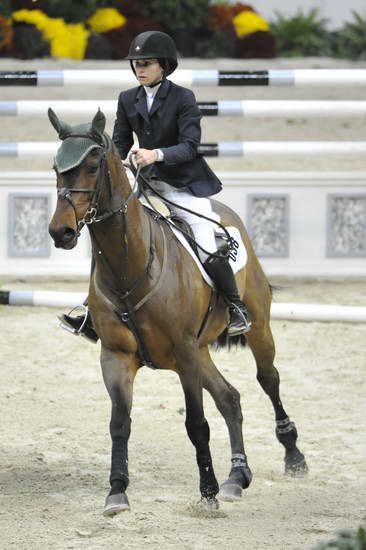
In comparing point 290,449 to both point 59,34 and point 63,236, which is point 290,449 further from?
point 59,34

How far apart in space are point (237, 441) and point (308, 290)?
5.01m

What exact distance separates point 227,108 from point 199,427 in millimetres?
4384

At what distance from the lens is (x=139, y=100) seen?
6.29 meters

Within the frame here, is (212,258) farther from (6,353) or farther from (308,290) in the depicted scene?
(308,290)

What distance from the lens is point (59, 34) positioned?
20.1 m

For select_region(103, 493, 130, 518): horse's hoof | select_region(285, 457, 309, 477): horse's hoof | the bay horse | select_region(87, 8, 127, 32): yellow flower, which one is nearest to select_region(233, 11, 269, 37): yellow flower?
select_region(87, 8, 127, 32): yellow flower

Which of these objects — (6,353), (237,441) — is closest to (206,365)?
(237,441)

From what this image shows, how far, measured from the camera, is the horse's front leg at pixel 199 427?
237 inches

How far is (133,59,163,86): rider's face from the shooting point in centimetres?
618

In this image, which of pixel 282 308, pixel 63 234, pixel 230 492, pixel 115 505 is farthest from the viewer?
pixel 282 308

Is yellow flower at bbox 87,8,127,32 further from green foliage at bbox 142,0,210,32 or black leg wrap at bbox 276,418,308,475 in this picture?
black leg wrap at bbox 276,418,308,475

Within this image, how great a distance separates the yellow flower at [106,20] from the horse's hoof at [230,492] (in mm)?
14934

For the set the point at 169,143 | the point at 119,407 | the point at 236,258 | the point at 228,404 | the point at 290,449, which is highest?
the point at 169,143

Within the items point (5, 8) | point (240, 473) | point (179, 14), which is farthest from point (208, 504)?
point (179, 14)
